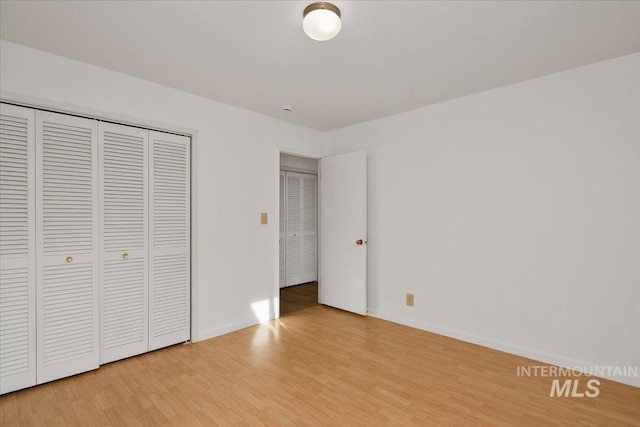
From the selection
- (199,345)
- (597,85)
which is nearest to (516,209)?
(597,85)

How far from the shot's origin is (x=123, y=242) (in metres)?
2.71

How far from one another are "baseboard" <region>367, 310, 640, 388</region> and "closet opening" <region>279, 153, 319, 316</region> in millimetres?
1911

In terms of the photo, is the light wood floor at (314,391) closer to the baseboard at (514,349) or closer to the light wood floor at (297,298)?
the baseboard at (514,349)

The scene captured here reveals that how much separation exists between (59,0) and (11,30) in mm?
617

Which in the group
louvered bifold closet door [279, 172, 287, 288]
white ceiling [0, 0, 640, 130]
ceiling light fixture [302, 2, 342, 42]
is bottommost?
louvered bifold closet door [279, 172, 287, 288]

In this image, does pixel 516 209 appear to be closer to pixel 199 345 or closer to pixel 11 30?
pixel 199 345

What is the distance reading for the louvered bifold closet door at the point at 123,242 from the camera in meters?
2.61

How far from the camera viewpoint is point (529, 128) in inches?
109

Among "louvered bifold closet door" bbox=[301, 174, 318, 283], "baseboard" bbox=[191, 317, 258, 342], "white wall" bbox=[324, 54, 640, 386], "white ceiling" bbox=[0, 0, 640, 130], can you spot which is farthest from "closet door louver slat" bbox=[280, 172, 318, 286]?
"white ceiling" bbox=[0, 0, 640, 130]

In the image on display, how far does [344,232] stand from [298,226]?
5.45 feet

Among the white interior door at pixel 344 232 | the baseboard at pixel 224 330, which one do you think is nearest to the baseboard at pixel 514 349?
the white interior door at pixel 344 232

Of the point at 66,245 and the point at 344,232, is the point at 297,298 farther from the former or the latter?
the point at 66,245

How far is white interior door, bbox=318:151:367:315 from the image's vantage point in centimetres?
389

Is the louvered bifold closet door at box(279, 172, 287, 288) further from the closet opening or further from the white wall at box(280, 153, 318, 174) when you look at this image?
the white wall at box(280, 153, 318, 174)
